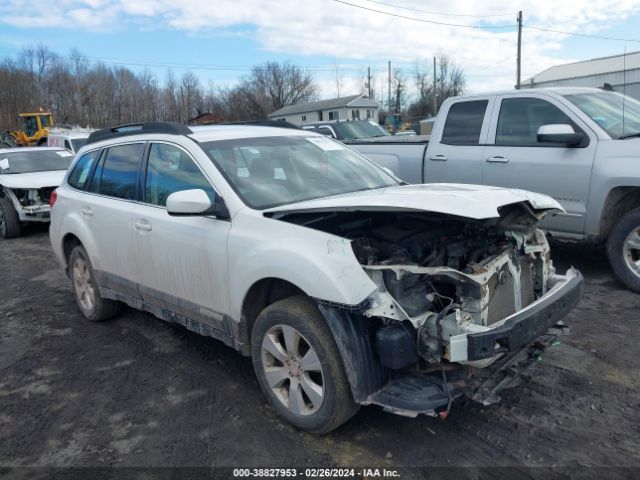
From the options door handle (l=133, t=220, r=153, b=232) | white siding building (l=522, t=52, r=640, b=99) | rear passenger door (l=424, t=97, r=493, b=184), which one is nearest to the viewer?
door handle (l=133, t=220, r=153, b=232)

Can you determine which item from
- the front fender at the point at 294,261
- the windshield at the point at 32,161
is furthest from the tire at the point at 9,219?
the front fender at the point at 294,261

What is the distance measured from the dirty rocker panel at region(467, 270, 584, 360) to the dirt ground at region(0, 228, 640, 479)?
0.65 metres

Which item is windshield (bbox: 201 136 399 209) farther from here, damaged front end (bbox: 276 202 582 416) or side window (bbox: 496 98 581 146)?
side window (bbox: 496 98 581 146)

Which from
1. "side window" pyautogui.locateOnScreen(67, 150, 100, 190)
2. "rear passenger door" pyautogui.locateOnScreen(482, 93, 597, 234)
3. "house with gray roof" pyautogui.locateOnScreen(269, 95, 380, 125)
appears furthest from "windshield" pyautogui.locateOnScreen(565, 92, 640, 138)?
"house with gray roof" pyautogui.locateOnScreen(269, 95, 380, 125)

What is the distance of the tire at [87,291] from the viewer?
5.25 metres

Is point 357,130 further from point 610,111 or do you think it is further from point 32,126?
point 32,126

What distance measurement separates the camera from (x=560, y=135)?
540 centimetres

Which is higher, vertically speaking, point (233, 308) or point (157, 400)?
point (233, 308)

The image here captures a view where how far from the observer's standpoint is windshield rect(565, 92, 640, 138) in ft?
18.2

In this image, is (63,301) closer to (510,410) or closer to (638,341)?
(510,410)

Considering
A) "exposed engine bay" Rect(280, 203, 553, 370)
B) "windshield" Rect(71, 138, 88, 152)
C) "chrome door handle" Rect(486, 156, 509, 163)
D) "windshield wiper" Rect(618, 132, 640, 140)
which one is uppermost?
"windshield" Rect(71, 138, 88, 152)

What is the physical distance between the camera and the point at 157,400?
3773mm

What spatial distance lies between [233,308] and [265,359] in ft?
1.35

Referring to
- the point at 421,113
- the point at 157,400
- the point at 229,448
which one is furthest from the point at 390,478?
the point at 421,113
